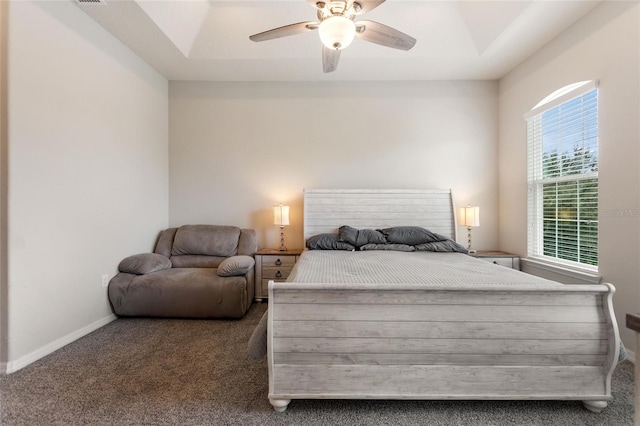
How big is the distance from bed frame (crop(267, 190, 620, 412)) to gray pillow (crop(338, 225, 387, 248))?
5.56 ft

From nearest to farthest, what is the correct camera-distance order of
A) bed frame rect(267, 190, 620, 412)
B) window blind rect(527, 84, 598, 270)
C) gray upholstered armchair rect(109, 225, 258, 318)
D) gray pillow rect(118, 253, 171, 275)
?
bed frame rect(267, 190, 620, 412) → window blind rect(527, 84, 598, 270) → gray upholstered armchair rect(109, 225, 258, 318) → gray pillow rect(118, 253, 171, 275)

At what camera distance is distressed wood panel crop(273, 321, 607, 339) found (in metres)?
1.51

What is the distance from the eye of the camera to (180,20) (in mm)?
2799

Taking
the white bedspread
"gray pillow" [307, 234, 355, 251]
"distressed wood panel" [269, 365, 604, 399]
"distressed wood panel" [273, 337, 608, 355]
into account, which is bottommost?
"distressed wood panel" [269, 365, 604, 399]

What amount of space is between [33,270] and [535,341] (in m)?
3.35

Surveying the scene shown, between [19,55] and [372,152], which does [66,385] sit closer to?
[19,55]

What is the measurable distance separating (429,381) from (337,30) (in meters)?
2.08

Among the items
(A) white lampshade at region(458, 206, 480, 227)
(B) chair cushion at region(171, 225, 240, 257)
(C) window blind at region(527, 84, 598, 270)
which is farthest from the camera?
(B) chair cushion at region(171, 225, 240, 257)

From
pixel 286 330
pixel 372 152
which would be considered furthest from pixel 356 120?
pixel 286 330

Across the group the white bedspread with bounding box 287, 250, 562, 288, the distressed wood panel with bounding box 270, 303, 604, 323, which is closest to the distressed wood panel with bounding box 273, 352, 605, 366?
the distressed wood panel with bounding box 270, 303, 604, 323

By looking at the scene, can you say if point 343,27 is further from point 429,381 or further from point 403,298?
point 429,381

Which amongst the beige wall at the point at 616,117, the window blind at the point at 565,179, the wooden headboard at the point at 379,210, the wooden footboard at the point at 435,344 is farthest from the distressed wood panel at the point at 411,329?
the wooden headboard at the point at 379,210

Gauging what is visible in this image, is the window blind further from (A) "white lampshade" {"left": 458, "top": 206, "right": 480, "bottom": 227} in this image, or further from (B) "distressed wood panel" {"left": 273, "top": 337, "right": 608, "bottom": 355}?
(B) "distressed wood panel" {"left": 273, "top": 337, "right": 608, "bottom": 355}

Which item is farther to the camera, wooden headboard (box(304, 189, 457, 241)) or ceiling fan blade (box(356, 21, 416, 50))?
wooden headboard (box(304, 189, 457, 241))
